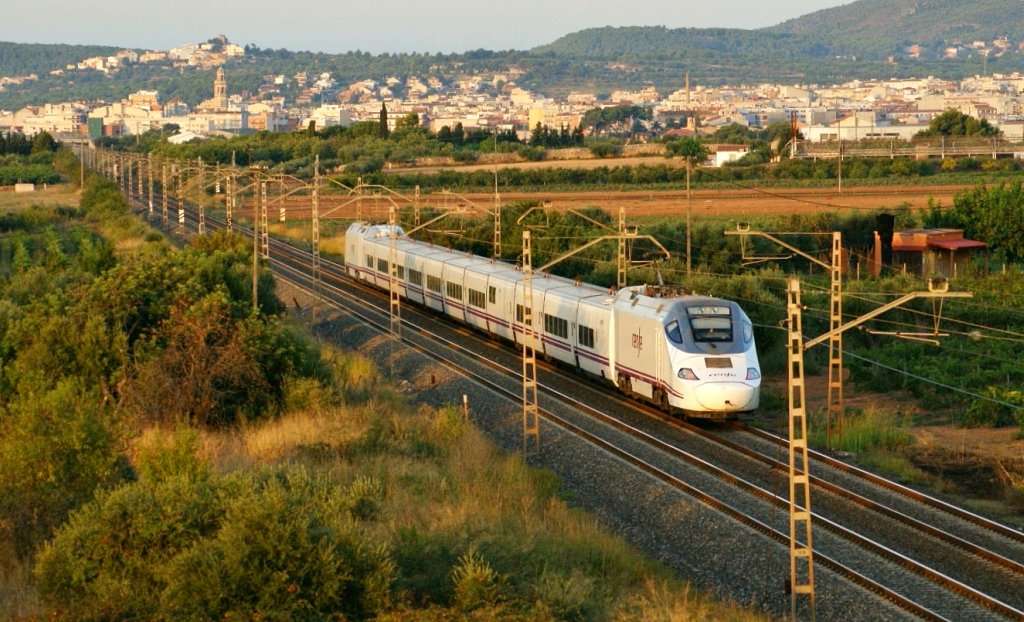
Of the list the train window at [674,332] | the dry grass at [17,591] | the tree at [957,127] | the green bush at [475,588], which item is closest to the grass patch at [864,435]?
the train window at [674,332]

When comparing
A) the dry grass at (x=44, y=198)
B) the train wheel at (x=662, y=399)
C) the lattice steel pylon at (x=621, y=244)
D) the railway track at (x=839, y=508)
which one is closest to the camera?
the railway track at (x=839, y=508)

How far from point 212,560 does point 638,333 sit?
54.3 feet

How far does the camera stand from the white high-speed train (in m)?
26.7

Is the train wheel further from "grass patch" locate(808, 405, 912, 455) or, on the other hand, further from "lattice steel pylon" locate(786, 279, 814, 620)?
"lattice steel pylon" locate(786, 279, 814, 620)

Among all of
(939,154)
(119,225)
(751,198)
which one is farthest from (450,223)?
(939,154)

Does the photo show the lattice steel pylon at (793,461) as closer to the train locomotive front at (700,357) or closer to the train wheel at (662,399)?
the train locomotive front at (700,357)

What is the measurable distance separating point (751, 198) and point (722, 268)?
3938cm

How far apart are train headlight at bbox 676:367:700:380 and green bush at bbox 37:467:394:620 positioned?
Result: 12591 mm

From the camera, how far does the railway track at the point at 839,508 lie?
680 inches

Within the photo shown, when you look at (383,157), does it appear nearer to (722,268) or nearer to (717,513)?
(722,268)

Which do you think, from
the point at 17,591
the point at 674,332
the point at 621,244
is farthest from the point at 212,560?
the point at 621,244

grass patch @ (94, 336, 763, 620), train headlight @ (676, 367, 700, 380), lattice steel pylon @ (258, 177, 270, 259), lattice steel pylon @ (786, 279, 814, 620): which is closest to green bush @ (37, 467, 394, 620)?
grass patch @ (94, 336, 763, 620)

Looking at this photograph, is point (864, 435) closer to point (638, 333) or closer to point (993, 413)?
point (993, 413)

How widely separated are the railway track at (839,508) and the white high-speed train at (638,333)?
0.73m
